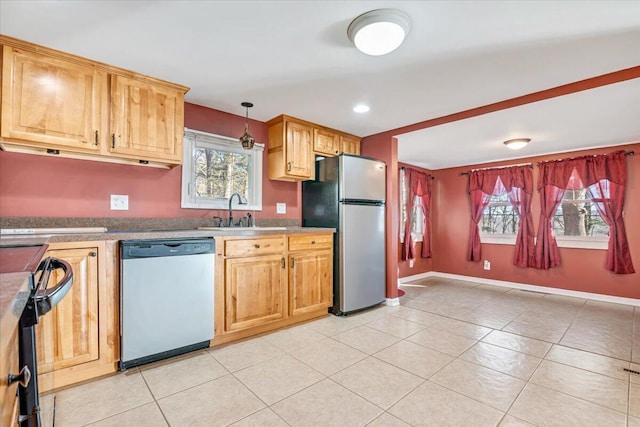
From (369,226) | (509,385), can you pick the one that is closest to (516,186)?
(369,226)

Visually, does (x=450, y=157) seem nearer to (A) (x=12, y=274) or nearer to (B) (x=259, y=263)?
(B) (x=259, y=263)

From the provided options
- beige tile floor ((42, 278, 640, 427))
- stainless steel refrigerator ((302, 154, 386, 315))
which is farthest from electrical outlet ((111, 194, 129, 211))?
stainless steel refrigerator ((302, 154, 386, 315))

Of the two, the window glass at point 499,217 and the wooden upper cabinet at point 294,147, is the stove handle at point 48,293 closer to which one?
the wooden upper cabinet at point 294,147

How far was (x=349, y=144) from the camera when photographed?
12.8 feet

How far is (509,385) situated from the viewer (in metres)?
1.94

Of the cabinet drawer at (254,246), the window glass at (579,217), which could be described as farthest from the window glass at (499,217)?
the cabinet drawer at (254,246)

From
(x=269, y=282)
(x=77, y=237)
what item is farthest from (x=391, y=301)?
(x=77, y=237)

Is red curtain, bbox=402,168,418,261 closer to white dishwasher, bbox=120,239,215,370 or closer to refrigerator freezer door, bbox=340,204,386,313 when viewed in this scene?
refrigerator freezer door, bbox=340,204,386,313

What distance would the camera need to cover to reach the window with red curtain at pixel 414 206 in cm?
509

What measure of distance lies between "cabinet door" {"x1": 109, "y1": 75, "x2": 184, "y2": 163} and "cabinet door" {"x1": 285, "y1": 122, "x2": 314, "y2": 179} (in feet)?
3.59

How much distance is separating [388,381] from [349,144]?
2.76m

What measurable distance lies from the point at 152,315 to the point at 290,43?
6.64 feet

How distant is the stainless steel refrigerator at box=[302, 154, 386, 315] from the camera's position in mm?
3273

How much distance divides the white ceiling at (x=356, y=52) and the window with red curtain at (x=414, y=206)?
205cm
